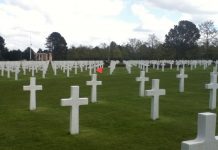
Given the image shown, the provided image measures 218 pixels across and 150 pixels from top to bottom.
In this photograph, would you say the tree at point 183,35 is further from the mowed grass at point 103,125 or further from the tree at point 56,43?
the mowed grass at point 103,125

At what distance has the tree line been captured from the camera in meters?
62.5

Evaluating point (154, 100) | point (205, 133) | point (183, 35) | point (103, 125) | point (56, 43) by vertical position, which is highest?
point (183, 35)

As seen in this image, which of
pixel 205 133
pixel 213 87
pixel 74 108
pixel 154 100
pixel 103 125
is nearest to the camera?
pixel 205 133

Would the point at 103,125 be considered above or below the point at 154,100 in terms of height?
below

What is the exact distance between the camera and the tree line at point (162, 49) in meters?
62.5

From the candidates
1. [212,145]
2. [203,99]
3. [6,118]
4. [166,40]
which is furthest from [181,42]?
[212,145]

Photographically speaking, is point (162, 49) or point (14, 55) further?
point (14, 55)

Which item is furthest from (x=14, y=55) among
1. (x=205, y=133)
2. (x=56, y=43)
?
(x=205, y=133)

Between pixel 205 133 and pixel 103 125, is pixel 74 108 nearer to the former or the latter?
pixel 103 125

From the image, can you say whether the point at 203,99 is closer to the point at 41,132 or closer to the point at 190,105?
the point at 190,105

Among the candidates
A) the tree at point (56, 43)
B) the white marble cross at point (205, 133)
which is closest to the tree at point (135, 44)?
the tree at point (56, 43)

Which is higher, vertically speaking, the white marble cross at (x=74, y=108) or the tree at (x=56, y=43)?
the tree at (x=56, y=43)

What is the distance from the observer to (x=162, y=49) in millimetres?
64375

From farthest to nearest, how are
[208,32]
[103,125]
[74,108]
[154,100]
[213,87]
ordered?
1. [208,32]
2. [213,87]
3. [154,100]
4. [103,125]
5. [74,108]
